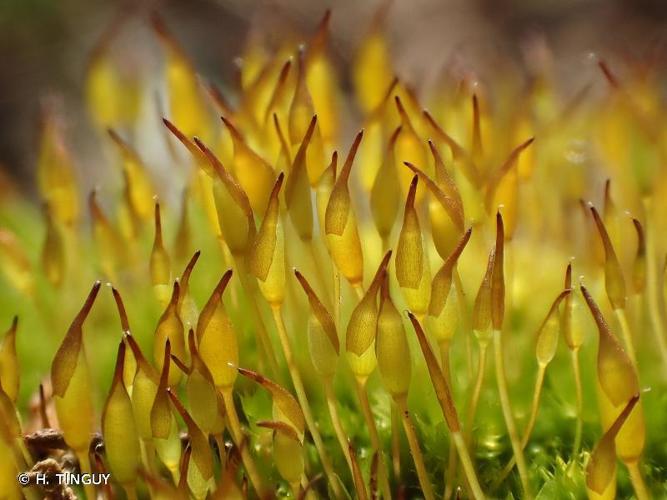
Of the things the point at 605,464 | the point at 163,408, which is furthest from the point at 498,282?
the point at 163,408

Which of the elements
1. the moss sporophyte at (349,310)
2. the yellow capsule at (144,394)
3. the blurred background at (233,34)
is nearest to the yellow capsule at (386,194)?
the moss sporophyte at (349,310)

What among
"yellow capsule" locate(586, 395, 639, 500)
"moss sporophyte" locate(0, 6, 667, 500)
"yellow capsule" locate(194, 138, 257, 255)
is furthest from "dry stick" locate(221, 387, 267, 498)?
"yellow capsule" locate(586, 395, 639, 500)

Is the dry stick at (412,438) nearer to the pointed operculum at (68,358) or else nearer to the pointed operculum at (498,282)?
the pointed operculum at (498,282)

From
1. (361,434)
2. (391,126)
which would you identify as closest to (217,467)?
(361,434)

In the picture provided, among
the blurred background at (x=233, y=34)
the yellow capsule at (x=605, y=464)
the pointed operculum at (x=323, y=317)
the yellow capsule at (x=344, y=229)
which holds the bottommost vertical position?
the yellow capsule at (x=605, y=464)

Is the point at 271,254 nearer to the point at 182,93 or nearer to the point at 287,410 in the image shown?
the point at 287,410

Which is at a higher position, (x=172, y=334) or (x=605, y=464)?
(x=172, y=334)

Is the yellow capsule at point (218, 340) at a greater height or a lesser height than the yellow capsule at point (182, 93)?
lesser
